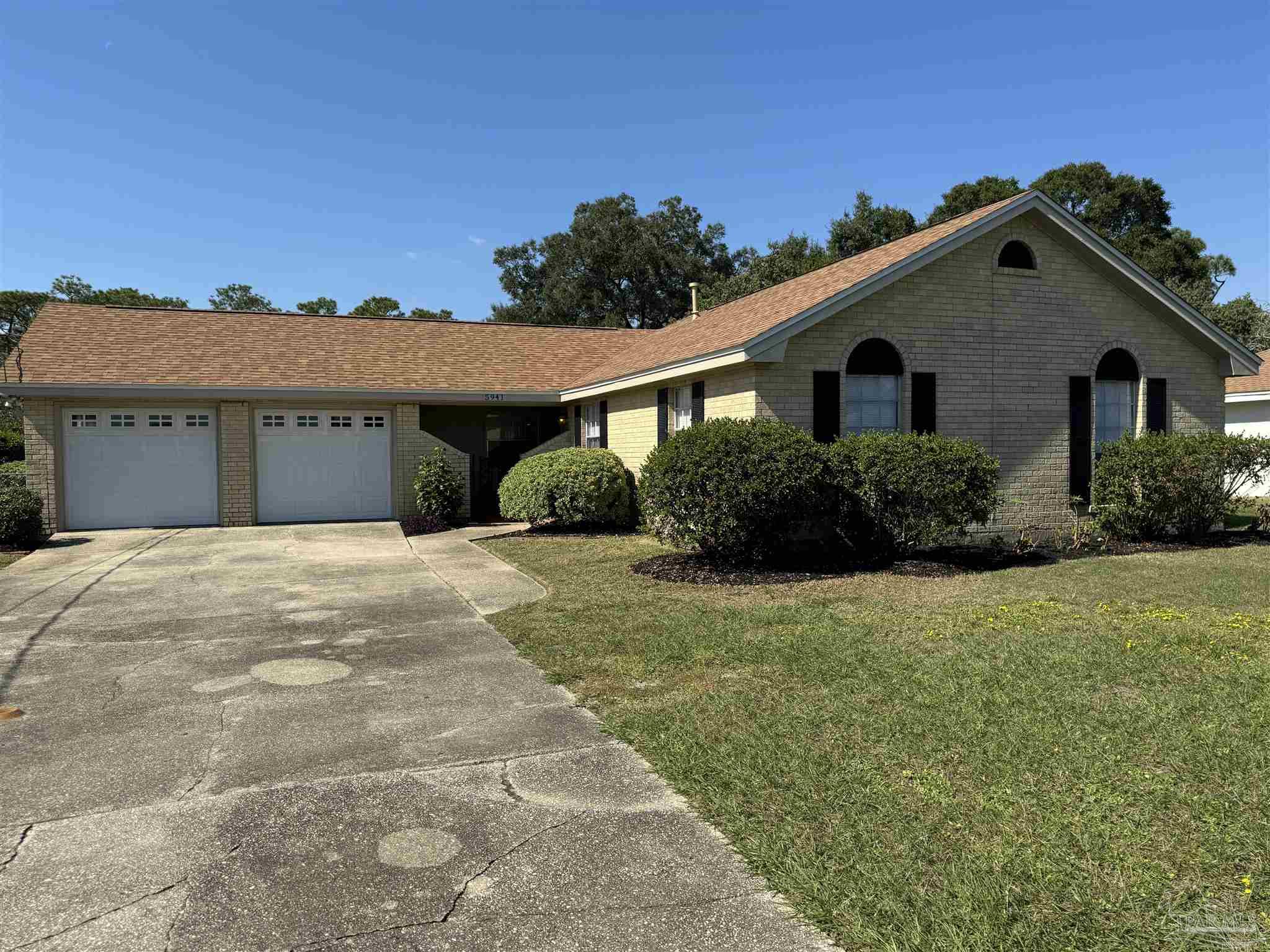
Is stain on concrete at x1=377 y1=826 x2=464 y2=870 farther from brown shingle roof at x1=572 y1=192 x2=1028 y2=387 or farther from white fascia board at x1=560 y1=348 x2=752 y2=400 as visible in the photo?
brown shingle roof at x1=572 y1=192 x2=1028 y2=387

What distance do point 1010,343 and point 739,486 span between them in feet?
21.2

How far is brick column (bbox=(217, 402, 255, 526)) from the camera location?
56.6 feet

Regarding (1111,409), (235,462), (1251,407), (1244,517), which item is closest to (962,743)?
(1111,409)

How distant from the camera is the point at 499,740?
16.6 feet

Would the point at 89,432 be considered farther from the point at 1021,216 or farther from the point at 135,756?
the point at 1021,216

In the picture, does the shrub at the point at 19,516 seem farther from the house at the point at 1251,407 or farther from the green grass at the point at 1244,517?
the house at the point at 1251,407

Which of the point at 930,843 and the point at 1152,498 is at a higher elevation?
the point at 1152,498

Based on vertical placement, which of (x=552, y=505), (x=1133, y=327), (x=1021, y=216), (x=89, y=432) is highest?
(x=1021, y=216)

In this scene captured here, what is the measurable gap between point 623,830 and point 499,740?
142 cm

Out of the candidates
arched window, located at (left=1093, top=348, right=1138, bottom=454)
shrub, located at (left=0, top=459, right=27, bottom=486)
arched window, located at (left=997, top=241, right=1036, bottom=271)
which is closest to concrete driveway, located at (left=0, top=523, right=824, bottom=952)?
shrub, located at (left=0, top=459, right=27, bottom=486)

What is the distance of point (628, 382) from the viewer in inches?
627

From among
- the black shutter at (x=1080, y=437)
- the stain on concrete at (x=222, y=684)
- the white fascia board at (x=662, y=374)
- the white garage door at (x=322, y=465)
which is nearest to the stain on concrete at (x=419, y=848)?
the stain on concrete at (x=222, y=684)

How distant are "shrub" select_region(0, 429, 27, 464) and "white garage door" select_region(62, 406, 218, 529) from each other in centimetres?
1051

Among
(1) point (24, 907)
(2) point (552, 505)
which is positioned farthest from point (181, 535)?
(1) point (24, 907)
